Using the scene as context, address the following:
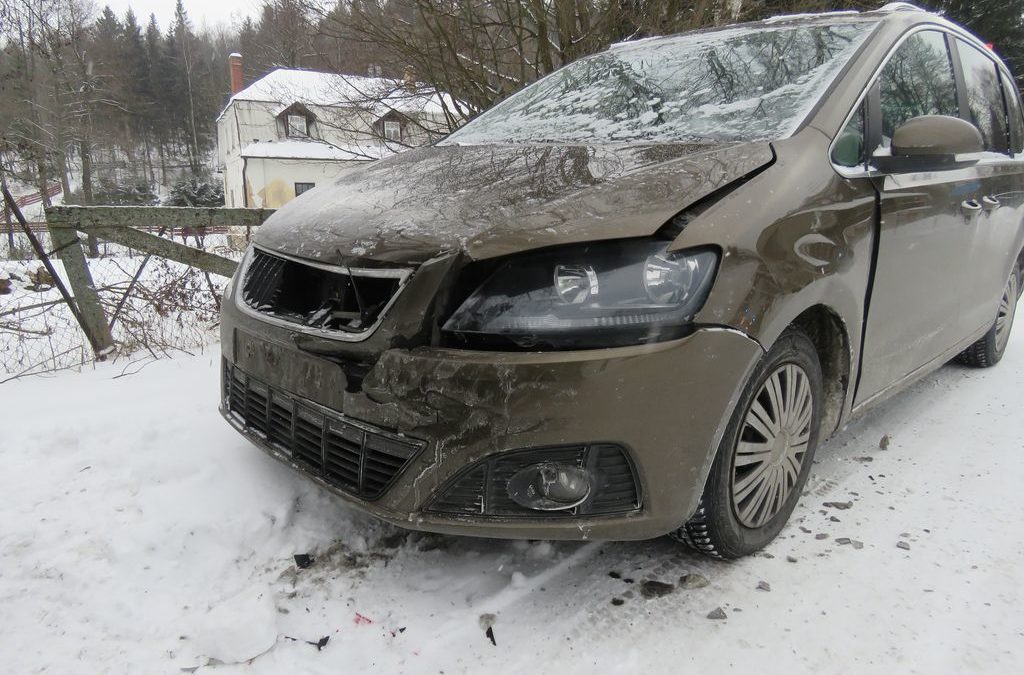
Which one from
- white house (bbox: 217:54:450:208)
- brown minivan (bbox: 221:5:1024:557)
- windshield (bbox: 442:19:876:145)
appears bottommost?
brown minivan (bbox: 221:5:1024:557)

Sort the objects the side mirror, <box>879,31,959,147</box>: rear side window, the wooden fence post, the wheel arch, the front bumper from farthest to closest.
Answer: the wooden fence post → <box>879,31,959,147</box>: rear side window → the side mirror → the wheel arch → the front bumper

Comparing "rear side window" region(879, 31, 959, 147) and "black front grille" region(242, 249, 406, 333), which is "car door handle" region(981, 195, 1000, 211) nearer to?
"rear side window" region(879, 31, 959, 147)

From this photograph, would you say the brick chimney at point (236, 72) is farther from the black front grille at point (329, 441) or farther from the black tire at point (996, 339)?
the black front grille at point (329, 441)

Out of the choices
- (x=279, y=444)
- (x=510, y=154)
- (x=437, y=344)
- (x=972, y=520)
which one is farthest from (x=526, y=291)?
(x=972, y=520)

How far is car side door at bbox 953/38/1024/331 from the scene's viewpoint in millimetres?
3137

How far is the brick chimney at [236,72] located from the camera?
133 feet

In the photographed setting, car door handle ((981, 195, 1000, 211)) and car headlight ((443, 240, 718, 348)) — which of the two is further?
car door handle ((981, 195, 1000, 211))

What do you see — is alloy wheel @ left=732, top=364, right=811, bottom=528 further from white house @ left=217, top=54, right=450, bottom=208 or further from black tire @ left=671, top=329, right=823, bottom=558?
white house @ left=217, top=54, right=450, bottom=208

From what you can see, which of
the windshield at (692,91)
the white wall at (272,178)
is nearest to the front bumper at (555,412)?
the windshield at (692,91)

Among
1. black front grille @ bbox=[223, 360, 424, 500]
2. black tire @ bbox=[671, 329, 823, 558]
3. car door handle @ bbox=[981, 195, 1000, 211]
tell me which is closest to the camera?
black front grille @ bbox=[223, 360, 424, 500]

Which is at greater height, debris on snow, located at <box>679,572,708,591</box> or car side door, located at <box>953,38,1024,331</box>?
car side door, located at <box>953,38,1024,331</box>

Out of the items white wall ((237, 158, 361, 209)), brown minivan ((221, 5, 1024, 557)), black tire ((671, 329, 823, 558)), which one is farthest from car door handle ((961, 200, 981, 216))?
white wall ((237, 158, 361, 209))

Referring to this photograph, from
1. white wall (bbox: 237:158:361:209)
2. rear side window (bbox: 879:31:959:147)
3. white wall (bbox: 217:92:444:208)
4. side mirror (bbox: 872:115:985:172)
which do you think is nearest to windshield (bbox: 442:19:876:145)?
rear side window (bbox: 879:31:959:147)

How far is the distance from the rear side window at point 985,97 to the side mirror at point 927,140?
1.05m
